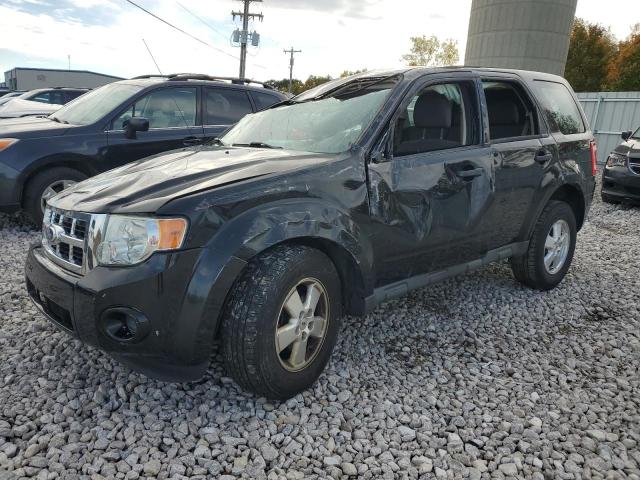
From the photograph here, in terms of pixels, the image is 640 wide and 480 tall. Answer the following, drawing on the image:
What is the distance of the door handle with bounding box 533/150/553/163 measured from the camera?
3826 mm

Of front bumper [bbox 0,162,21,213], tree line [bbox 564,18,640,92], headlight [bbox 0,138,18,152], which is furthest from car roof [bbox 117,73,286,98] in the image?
tree line [bbox 564,18,640,92]

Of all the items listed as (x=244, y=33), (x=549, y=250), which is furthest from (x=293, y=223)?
(x=244, y=33)

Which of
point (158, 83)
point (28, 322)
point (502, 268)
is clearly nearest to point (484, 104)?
point (502, 268)

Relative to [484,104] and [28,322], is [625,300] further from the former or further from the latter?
[28,322]

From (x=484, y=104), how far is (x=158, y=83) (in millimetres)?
4069

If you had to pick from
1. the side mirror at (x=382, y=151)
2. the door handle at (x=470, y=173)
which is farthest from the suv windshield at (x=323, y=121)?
the door handle at (x=470, y=173)

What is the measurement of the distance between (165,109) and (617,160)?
766 centimetres

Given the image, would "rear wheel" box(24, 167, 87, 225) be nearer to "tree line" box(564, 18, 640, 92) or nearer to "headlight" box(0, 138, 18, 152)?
"headlight" box(0, 138, 18, 152)

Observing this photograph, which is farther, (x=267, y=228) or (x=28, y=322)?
(x=28, y=322)

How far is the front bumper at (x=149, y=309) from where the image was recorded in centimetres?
212

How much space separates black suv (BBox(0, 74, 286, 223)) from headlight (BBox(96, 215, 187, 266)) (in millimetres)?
2960

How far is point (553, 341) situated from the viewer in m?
3.46

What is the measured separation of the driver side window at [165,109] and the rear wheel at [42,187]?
777 millimetres

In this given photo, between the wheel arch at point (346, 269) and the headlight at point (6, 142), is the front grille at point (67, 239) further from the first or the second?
the headlight at point (6, 142)
